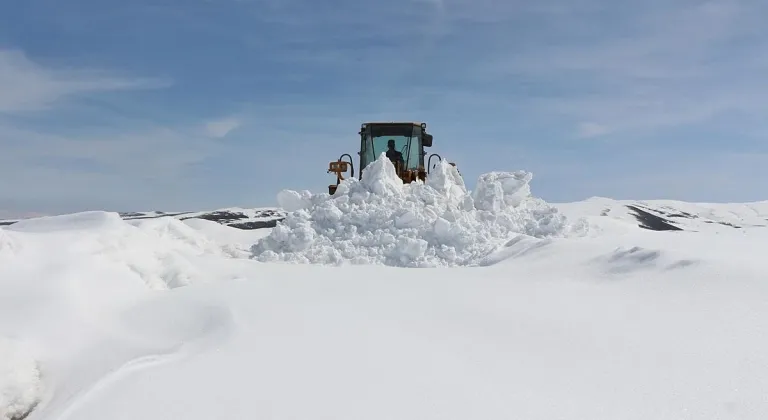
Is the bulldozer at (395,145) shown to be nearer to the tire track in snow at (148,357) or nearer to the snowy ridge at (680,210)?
the tire track in snow at (148,357)

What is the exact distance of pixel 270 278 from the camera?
218 inches

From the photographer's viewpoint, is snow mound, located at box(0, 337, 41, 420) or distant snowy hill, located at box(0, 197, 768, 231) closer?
snow mound, located at box(0, 337, 41, 420)

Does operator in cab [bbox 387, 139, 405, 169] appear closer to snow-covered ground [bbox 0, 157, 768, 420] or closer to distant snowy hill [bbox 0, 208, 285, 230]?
snow-covered ground [bbox 0, 157, 768, 420]

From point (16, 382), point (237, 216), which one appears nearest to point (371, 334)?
point (16, 382)

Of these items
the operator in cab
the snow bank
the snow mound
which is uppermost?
the operator in cab

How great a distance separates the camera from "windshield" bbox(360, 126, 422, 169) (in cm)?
1147

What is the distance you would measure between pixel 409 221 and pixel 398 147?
136 inches

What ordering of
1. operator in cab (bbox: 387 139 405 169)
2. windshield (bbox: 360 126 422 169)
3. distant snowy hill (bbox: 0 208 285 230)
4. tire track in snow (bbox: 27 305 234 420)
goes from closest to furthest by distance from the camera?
tire track in snow (bbox: 27 305 234 420) → operator in cab (bbox: 387 139 405 169) → windshield (bbox: 360 126 422 169) → distant snowy hill (bbox: 0 208 285 230)

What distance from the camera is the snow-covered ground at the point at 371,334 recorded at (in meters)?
2.69

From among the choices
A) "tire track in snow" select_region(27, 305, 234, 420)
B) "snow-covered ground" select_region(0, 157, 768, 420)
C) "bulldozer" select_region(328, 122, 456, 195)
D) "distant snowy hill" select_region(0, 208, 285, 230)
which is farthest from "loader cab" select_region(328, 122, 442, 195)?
"distant snowy hill" select_region(0, 208, 285, 230)

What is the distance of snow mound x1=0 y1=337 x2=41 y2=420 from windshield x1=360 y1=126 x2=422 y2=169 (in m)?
8.65

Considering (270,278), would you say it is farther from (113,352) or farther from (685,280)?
(685,280)

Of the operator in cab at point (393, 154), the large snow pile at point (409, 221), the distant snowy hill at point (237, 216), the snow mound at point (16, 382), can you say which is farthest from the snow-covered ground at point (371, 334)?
the distant snowy hill at point (237, 216)

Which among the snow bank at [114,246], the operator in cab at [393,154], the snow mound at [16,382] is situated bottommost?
the snow mound at [16,382]
